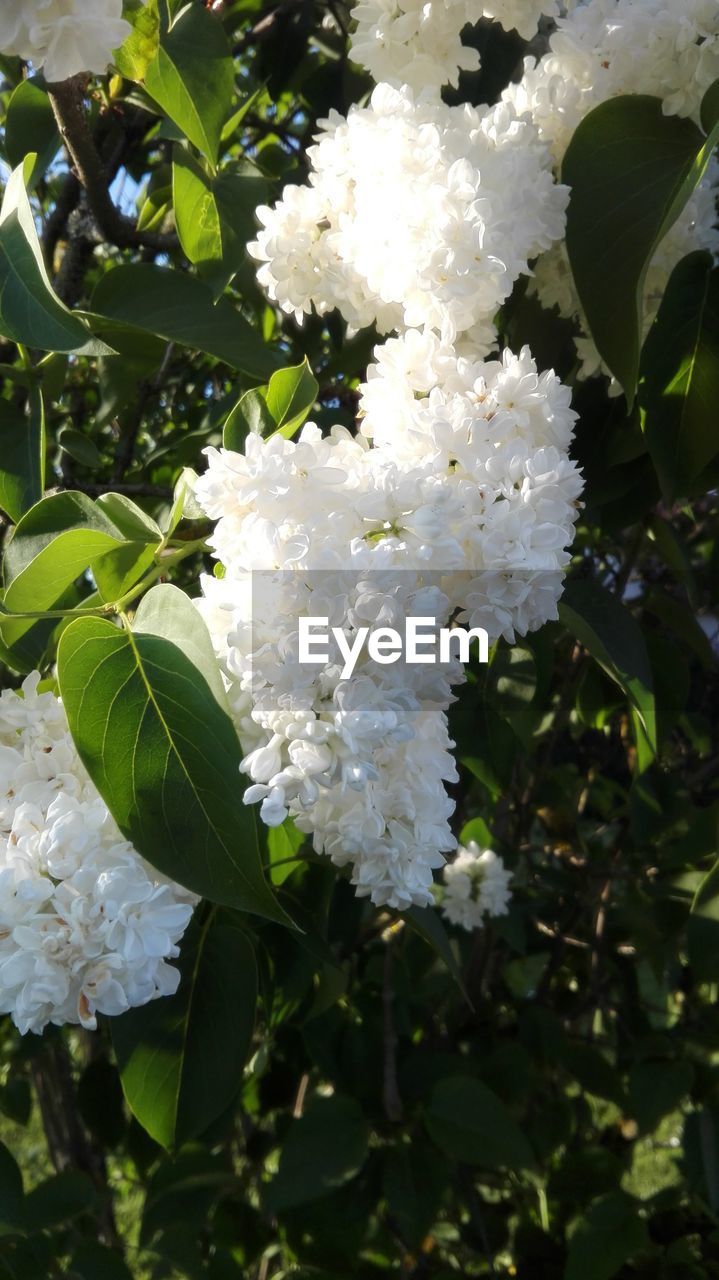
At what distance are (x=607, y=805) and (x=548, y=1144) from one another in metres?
0.75

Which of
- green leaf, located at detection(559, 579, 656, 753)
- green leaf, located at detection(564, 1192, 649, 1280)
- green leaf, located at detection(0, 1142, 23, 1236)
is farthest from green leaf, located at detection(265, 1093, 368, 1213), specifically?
green leaf, located at detection(559, 579, 656, 753)

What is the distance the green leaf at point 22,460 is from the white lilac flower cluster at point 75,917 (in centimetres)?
32

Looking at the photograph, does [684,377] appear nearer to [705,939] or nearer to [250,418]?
[250,418]

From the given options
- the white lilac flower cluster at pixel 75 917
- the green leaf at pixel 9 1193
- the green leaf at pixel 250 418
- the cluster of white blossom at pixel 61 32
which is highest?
the cluster of white blossom at pixel 61 32

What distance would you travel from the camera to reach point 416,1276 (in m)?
1.57

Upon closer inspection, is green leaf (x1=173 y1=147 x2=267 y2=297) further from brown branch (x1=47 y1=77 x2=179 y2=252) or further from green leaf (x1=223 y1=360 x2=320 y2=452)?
green leaf (x1=223 y1=360 x2=320 y2=452)

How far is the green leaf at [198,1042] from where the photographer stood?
84 centimetres

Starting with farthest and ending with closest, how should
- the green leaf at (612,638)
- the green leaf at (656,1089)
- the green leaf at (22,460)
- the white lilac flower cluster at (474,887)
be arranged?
1. the white lilac flower cluster at (474,887)
2. the green leaf at (656,1089)
3. the green leaf at (22,460)
4. the green leaf at (612,638)

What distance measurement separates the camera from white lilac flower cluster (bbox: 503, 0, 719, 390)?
83 centimetres

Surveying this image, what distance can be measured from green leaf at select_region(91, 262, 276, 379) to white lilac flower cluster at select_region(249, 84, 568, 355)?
5 cm

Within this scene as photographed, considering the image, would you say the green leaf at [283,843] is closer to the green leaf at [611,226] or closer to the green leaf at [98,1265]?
the green leaf at [611,226]

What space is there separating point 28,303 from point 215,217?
30cm

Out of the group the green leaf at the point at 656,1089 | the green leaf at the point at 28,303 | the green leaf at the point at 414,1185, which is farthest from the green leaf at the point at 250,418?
the green leaf at the point at 656,1089

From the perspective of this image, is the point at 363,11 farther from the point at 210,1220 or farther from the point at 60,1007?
the point at 210,1220
